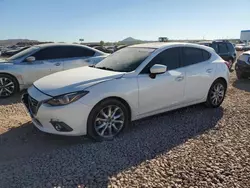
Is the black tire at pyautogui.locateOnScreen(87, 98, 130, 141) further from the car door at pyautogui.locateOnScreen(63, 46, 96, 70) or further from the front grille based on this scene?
the car door at pyautogui.locateOnScreen(63, 46, 96, 70)

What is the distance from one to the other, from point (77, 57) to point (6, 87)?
7.41 ft

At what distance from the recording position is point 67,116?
3.82 meters

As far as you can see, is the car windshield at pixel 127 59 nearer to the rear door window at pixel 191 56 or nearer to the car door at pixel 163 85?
the car door at pixel 163 85

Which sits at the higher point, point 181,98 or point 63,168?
point 181,98

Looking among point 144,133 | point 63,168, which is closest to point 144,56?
point 144,133

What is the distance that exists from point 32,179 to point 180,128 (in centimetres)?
269

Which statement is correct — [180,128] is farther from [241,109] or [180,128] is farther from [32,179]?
[32,179]

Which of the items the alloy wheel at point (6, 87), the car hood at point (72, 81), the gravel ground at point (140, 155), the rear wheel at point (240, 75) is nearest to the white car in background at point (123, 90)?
the car hood at point (72, 81)

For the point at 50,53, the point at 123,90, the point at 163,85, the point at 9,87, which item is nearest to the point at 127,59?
the point at 163,85

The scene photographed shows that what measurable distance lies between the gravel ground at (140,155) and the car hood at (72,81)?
855 mm

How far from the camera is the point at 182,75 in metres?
5.04

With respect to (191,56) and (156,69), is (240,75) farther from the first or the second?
(156,69)

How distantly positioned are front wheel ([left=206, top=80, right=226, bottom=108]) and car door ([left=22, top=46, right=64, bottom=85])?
4377 mm

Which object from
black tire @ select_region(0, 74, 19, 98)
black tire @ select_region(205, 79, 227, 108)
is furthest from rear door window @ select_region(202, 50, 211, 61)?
black tire @ select_region(0, 74, 19, 98)
